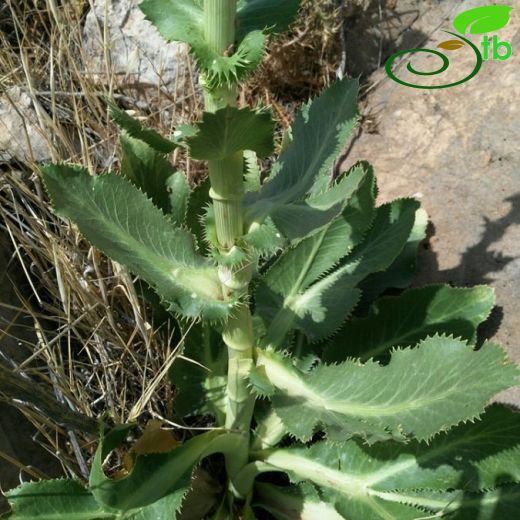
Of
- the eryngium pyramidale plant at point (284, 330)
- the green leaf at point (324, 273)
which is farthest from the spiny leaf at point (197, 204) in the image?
the green leaf at point (324, 273)

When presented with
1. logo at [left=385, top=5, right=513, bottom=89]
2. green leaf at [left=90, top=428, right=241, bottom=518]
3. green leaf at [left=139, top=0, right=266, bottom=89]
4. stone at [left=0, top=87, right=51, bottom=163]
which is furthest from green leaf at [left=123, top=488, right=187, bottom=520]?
logo at [left=385, top=5, right=513, bottom=89]

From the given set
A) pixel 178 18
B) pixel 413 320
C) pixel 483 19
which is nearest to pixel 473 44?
pixel 483 19

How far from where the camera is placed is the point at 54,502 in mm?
1242

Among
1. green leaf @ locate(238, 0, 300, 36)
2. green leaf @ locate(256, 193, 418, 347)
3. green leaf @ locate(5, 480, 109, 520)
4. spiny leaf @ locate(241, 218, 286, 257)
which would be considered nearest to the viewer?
green leaf @ locate(238, 0, 300, 36)

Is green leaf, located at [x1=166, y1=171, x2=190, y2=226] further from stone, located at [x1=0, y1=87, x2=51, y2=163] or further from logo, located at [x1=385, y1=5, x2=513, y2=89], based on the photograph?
logo, located at [x1=385, y1=5, x2=513, y2=89]

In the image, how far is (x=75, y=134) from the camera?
194 cm

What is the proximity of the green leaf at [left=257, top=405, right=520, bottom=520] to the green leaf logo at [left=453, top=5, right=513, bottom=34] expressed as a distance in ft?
4.01

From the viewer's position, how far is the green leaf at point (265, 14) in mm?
989

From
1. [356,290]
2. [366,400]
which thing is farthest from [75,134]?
[366,400]

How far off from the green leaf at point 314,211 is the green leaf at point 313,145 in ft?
0.23

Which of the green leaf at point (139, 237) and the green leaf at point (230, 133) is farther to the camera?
the green leaf at point (139, 237)

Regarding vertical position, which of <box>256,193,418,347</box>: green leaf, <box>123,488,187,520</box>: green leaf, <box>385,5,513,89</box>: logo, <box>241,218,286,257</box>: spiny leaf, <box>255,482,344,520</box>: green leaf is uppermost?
<box>385,5,513,89</box>: logo

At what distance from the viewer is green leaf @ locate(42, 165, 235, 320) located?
1134 millimetres

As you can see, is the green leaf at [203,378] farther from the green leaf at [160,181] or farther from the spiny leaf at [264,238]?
the spiny leaf at [264,238]
